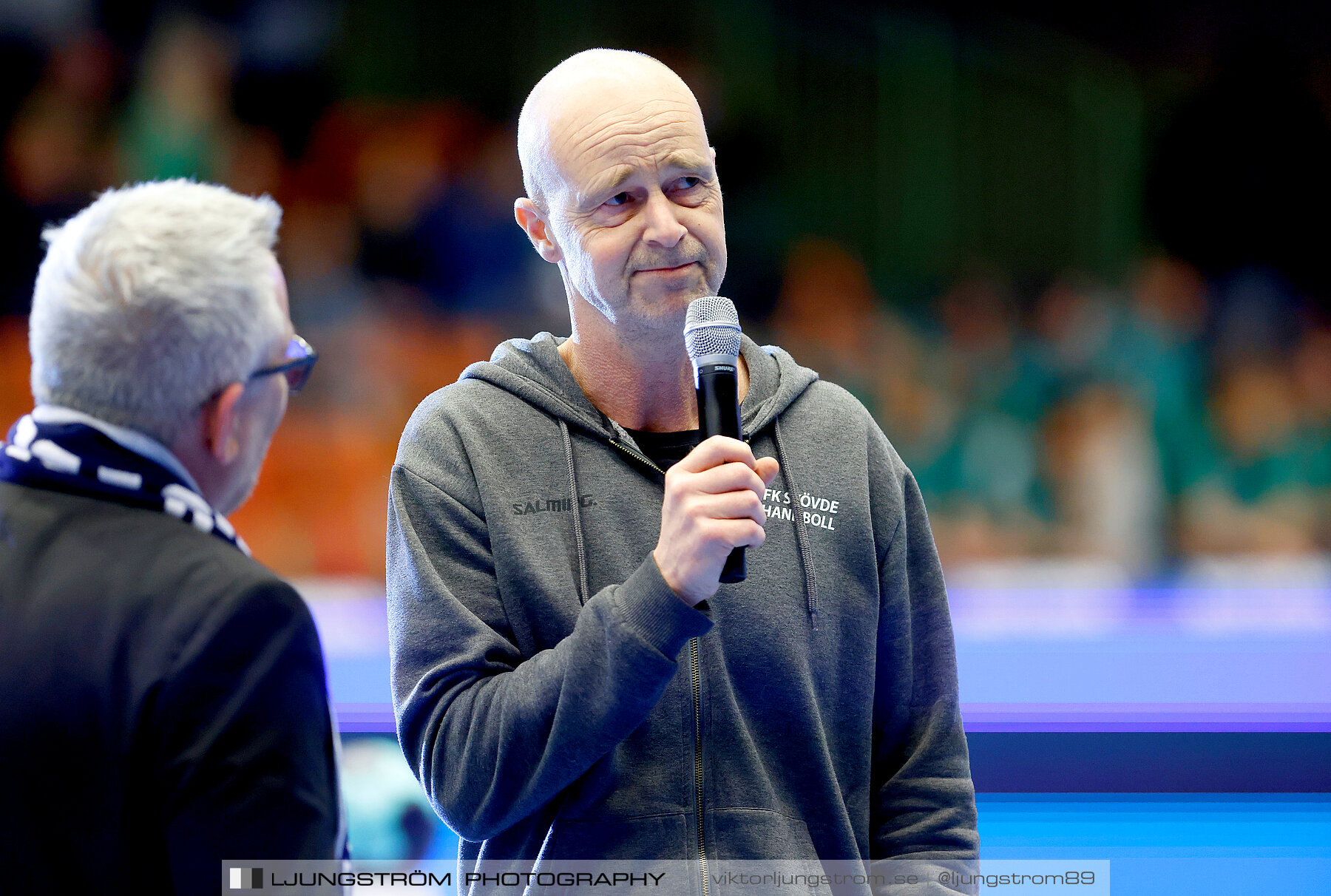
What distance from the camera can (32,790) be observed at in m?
0.76

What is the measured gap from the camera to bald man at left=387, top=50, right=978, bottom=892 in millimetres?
1109

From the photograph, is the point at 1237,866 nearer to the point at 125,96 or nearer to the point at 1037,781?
the point at 1037,781

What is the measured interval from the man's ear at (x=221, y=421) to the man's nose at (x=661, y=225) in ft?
1.55

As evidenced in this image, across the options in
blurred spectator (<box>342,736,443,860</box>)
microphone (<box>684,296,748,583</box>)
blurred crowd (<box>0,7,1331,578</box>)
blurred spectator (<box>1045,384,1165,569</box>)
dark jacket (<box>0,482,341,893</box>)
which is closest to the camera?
dark jacket (<box>0,482,341,893</box>)

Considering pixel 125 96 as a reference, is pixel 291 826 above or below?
below

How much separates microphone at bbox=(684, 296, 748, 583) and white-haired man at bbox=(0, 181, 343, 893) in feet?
1.22

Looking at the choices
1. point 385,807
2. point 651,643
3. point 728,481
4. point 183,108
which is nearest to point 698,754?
point 651,643

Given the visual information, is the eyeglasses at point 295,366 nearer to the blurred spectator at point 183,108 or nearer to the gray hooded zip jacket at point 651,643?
the gray hooded zip jacket at point 651,643

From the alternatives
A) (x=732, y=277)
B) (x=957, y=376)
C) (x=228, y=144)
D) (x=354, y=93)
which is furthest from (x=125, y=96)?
(x=957, y=376)

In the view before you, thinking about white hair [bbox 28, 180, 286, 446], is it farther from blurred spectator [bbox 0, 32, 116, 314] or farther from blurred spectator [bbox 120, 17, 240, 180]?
blurred spectator [bbox 0, 32, 116, 314]

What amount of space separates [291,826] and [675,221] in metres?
0.69

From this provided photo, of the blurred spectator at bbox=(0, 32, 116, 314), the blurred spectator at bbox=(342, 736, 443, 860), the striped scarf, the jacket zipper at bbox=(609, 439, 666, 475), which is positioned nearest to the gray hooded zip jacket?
the jacket zipper at bbox=(609, 439, 666, 475)

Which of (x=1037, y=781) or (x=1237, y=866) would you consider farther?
(x=1037, y=781)

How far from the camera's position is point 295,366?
3.00 feet
